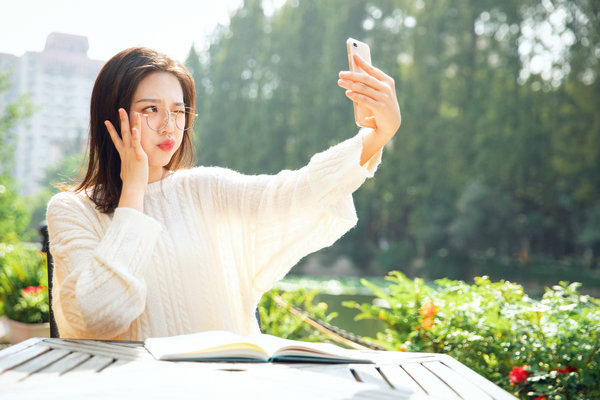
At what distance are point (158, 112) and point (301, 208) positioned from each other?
1.32 feet

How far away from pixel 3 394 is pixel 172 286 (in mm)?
660

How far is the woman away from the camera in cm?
116

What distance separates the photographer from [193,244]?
1.40m

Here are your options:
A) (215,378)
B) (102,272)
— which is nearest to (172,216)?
(102,272)

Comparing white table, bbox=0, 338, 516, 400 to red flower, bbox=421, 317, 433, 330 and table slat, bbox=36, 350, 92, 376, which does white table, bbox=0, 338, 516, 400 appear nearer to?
table slat, bbox=36, 350, 92, 376

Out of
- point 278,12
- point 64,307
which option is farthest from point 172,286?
point 278,12

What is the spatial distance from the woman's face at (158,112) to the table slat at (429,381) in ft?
2.50

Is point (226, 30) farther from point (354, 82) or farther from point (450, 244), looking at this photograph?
point (354, 82)

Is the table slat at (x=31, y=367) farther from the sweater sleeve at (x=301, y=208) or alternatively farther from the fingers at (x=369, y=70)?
the fingers at (x=369, y=70)

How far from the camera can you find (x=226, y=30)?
1916cm

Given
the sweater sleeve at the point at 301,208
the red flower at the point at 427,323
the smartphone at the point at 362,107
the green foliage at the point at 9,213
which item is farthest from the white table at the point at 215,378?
the green foliage at the point at 9,213

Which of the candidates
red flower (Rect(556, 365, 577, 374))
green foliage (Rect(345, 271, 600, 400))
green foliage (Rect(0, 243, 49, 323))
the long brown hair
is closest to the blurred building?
green foliage (Rect(0, 243, 49, 323))

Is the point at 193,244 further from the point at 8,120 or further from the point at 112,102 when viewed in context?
the point at 8,120

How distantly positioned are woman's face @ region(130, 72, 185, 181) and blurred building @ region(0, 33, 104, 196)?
1492 cm
